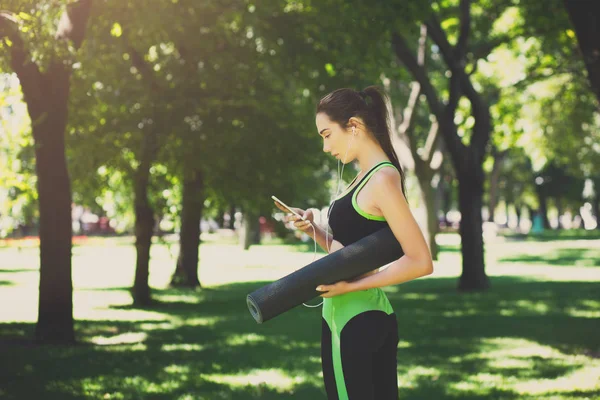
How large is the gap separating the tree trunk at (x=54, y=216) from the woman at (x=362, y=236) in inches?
305

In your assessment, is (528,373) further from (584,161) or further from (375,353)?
(584,161)

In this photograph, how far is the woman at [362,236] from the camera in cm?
348

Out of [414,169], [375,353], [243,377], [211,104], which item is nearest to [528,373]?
[243,377]

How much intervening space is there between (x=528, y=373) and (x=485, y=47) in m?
11.6

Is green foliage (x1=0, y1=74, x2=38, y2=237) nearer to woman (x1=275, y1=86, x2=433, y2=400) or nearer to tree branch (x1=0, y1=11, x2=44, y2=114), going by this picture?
tree branch (x1=0, y1=11, x2=44, y2=114)

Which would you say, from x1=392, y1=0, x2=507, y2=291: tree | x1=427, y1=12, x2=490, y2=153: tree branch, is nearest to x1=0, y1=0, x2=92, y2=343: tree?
x1=392, y1=0, x2=507, y2=291: tree

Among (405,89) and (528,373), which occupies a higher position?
(405,89)

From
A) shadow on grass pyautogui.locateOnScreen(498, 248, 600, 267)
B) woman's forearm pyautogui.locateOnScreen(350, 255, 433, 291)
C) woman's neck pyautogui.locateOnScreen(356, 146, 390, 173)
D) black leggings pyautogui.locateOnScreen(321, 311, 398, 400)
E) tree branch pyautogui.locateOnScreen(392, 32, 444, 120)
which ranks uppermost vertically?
tree branch pyautogui.locateOnScreen(392, 32, 444, 120)

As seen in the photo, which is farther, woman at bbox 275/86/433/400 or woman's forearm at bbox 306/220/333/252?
woman's forearm at bbox 306/220/333/252

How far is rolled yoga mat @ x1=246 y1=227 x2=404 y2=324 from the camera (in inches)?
137

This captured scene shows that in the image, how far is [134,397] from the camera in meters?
7.75

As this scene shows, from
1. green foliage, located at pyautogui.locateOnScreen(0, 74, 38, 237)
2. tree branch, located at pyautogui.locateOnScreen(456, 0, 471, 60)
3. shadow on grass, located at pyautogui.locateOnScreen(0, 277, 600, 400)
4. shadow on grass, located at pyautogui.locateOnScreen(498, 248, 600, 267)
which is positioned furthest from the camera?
shadow on grass, located at pyautogui.locateOnScreen(498, 248, 600, 267)

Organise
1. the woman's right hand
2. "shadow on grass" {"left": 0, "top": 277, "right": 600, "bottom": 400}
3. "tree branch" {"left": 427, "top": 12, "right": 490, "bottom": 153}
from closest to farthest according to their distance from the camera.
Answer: the woman's right hand < "shadow on grass" {"left": 0, "top": 277, "right": 600, "bottom": 400} < "tree branch" {"left": 427, "top": 12, "right": 490, "bottom": 153}

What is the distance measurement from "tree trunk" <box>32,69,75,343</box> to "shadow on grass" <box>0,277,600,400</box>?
467 millimetres
